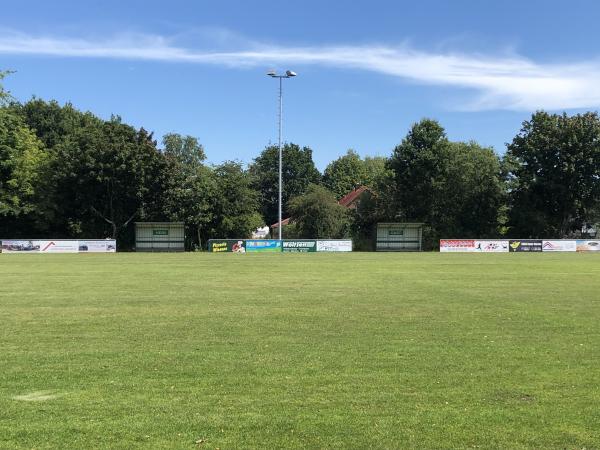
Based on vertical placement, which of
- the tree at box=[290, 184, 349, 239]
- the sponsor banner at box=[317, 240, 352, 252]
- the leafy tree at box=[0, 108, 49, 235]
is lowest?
the sponsor banner at box=[317, 240, 352, 252]

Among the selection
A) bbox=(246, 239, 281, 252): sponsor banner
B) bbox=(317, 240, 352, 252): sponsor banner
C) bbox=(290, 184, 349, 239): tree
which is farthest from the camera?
bbox=(290, 184, 349, 239): tree

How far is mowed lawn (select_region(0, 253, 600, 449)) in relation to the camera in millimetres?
5562

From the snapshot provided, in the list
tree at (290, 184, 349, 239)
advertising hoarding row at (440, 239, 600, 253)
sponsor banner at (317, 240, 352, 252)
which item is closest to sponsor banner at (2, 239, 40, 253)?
sponsor banner at (317, 240, 352, 252)

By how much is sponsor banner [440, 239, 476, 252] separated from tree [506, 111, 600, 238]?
839 centimetres

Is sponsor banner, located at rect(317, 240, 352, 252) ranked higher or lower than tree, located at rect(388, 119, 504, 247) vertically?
lower

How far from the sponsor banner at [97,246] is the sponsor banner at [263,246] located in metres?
14.2

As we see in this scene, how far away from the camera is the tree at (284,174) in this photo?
108 metres

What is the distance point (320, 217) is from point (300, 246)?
10.7 meters

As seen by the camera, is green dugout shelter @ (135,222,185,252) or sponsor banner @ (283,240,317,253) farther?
green dugout shelter @ (135,222,185,252)

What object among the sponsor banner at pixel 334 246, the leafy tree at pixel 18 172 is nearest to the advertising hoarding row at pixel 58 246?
the leafy tree at pixel 18 172

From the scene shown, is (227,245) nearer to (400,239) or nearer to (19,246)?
(400,239)

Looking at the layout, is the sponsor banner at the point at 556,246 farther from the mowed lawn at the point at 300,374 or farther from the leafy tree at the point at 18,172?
the leafy tree at the point at 18,172

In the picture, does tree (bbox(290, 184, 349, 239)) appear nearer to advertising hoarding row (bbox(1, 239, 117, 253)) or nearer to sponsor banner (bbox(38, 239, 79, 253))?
advertising hoarding row (bbox(1, 239, 117, 253))

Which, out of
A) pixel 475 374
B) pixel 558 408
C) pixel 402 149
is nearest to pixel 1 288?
pixel 475 374
